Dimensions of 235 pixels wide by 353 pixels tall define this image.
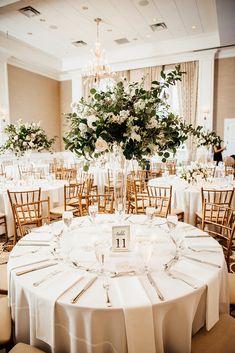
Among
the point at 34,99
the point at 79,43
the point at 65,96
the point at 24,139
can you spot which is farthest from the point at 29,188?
the point at 65,96

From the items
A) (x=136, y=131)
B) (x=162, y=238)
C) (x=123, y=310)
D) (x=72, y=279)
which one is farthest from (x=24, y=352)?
(x=136, y=131)

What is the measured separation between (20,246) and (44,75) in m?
10.7

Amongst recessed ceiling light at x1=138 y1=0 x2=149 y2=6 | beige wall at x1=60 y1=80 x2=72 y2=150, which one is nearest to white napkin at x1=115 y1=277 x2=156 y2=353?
recessed ceiling light at x1=138 y1=0 x2=149 y2=6

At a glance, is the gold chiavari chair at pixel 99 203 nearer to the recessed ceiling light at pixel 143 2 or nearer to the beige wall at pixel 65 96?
the recessed ceiling light at pixel 143 2

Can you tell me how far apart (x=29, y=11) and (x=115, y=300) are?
25.6 feet

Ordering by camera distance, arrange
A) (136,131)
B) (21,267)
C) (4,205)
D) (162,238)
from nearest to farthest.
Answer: (21,267) < (136,131) < (162,238) < (4,205)

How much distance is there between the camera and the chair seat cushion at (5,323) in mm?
1636

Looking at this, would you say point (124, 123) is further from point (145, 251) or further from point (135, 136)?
point (145, 251)

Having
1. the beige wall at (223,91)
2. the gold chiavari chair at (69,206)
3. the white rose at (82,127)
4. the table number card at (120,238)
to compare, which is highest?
the beige wall at (223,91)

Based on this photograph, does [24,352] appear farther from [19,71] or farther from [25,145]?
[19,71]

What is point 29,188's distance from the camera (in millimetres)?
4652

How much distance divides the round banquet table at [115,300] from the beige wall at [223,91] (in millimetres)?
8633

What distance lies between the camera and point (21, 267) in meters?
1.72

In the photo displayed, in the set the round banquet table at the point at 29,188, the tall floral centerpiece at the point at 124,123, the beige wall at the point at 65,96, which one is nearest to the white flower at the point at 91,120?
the tall floral centerpiece at the point at 124,123
